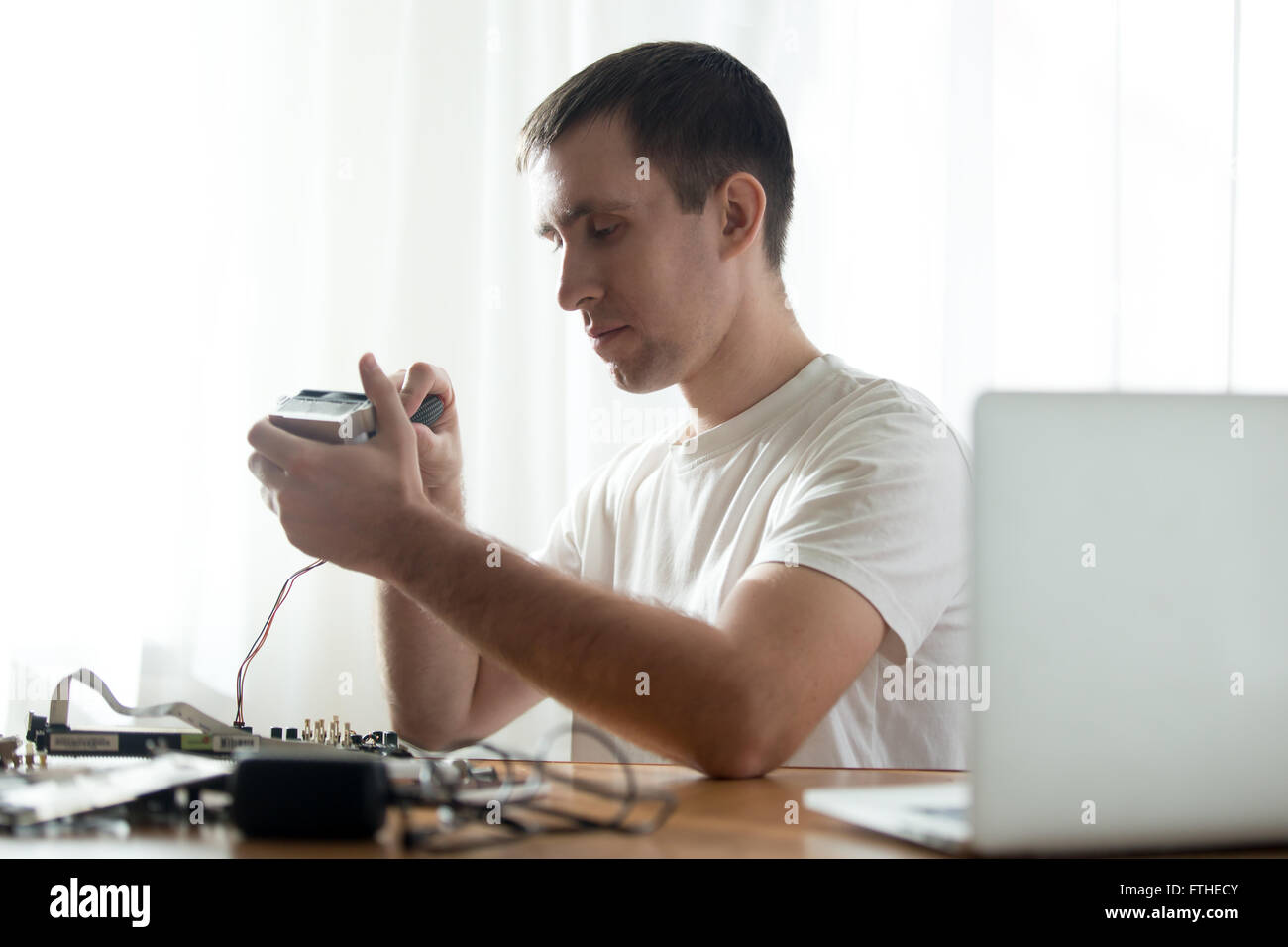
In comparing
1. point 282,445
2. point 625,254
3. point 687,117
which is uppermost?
point 687,117

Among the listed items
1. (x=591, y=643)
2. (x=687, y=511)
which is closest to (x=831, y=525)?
(x=591, y=643)

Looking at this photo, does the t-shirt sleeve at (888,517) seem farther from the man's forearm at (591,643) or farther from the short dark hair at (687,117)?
the short dark hair at (687,117)

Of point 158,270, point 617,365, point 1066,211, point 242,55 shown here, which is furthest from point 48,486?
point 1066,211

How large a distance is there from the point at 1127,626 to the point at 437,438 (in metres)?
0.82

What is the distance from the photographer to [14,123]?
1940mm

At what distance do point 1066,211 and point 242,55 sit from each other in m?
1.61

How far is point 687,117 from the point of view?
1.21 metres

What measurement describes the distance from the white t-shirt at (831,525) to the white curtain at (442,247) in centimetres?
70

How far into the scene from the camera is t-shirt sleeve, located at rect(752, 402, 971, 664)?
84 cm

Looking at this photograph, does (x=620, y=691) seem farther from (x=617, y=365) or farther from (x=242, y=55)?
(x=242, y=55)

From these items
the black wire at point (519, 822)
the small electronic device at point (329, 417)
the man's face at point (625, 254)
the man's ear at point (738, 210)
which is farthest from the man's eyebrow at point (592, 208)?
the black wire at point (519, 822)

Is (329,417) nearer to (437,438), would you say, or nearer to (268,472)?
(268,472)

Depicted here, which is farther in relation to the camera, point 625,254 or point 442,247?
point 442,247

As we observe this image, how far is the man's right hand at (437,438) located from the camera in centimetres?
110
